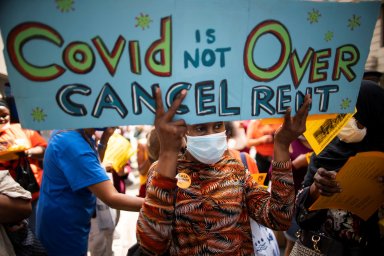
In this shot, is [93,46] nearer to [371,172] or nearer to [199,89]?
[199,89]

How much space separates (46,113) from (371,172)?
1.55 meters

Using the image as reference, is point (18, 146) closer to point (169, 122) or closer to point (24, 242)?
point (24, 242)

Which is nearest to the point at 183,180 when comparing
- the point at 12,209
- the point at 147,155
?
the point at 12,209

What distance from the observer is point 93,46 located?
3.18 ft

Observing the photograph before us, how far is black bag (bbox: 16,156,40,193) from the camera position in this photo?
3094 mm

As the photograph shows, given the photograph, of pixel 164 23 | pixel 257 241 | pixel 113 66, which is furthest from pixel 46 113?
pixel 257 241

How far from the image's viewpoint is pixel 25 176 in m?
3.13

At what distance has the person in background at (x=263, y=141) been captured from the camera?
13.0 ft

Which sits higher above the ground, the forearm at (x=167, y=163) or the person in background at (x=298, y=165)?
the forearm at (x=167, y=163)

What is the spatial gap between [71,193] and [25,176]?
62.0 inches

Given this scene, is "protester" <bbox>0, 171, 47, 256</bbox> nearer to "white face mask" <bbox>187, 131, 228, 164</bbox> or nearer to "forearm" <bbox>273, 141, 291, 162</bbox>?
"white face mask" <bbox>187, 131, 228, 164</bbox>

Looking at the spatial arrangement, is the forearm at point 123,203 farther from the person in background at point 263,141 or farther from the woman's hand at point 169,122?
the person in background at point 263,141

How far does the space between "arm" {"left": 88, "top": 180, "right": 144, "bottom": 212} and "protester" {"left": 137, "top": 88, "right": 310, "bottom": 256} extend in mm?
493

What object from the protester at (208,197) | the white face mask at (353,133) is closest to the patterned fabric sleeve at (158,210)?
the protester at (208,197)
